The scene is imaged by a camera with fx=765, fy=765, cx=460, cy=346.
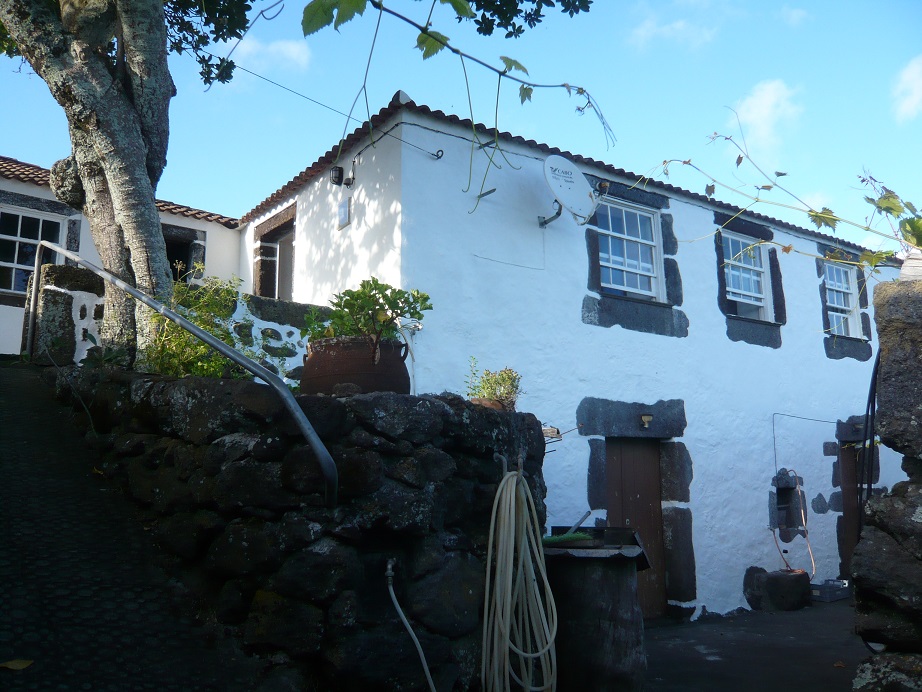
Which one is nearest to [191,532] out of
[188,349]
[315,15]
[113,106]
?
[188,349]

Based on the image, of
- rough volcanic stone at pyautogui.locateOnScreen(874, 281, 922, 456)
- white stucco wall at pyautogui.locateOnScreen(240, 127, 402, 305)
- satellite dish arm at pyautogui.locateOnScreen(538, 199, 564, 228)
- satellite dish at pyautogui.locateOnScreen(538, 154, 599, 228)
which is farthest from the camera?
satellite dish arm at pyautogui.locateOnScreen(538, 199, 564, 228)

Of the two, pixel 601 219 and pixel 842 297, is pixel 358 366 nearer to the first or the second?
pixel 601 219

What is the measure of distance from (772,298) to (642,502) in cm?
332

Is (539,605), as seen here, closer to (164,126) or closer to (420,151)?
(164,126)

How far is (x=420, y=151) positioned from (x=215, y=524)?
4362 millimetres

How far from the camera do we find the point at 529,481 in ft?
12.1

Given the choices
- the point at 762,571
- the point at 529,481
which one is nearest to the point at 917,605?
the point at 529,481

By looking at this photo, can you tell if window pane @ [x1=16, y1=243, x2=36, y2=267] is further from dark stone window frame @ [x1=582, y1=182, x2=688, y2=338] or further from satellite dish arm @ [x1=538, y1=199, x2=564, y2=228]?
dark stone window frame @ [x1=582, y1=182, x2=688, y2=338]

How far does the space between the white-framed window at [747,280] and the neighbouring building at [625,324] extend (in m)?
0.03

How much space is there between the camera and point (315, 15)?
2.10m

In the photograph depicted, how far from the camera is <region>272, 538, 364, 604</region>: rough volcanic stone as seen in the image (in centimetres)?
264

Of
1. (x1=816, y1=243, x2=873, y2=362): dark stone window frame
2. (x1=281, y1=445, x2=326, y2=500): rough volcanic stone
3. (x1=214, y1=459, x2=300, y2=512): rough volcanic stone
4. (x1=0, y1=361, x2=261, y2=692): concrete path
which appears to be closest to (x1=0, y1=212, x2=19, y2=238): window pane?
(x1=0, y1=361, x2=261, y2=692): concrete path

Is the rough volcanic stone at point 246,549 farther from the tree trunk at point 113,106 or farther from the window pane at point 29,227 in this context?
the window pane at point 29,227

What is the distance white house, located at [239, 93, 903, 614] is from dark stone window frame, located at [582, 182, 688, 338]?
2 centimetres
